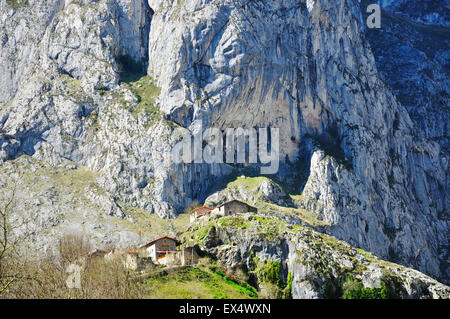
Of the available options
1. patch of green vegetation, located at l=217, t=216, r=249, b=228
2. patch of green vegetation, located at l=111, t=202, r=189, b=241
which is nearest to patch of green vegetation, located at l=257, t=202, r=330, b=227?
patch of green vegetation, located at l=111, t=202, r=189, b=241

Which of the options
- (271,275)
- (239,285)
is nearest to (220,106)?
(271,275)

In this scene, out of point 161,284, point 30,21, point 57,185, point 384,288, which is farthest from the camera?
point 30,21

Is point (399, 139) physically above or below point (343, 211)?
above

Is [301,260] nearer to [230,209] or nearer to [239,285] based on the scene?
[239,285]

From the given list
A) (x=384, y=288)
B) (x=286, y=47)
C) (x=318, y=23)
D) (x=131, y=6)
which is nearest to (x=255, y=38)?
(x=286, y=47)

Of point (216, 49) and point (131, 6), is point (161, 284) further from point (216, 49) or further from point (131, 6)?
point (131, 6)

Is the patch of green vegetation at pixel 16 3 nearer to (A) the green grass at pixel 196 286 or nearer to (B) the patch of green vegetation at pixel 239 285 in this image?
(A) the green grass at pixel 196 286

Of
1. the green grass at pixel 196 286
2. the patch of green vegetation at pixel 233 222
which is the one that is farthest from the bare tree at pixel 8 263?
the patch of green vegetation at pixel 233 222
